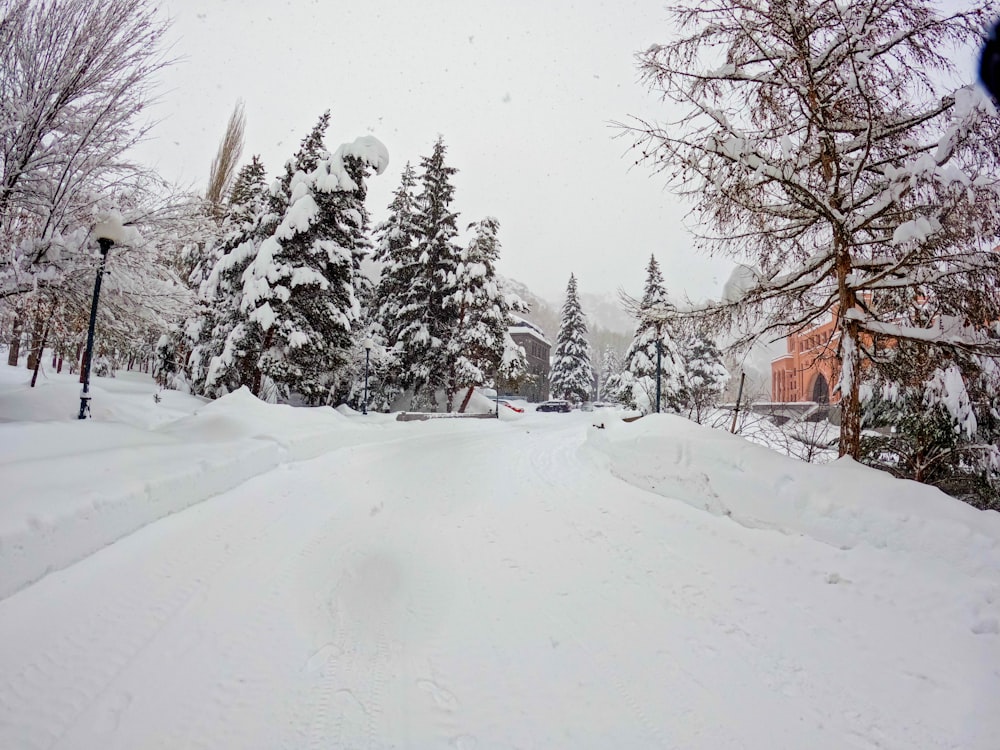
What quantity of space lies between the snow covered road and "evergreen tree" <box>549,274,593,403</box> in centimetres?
3834

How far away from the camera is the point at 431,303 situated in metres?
23.4

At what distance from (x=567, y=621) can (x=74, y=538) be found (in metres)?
3.76

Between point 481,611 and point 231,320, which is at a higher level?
point 231,320

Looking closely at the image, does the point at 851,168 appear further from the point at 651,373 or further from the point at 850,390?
the point at 651,373

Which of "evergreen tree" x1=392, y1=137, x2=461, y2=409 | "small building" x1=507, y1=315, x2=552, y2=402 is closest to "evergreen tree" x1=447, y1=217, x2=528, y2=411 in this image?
"evergreen tree" x1=392, y1=137, x2=461, y2=409

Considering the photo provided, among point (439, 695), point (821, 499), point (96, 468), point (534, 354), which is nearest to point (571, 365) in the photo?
point (534, 354)

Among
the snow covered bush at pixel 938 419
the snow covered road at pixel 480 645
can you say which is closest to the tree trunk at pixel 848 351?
the snow covered bush at pixel 938 419

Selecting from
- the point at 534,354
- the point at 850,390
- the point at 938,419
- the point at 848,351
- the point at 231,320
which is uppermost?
the point at 534,354

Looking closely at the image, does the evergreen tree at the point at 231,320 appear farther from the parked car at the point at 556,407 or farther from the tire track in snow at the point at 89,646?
the parked car at the point at 556,407

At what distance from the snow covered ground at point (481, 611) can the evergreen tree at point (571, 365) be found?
3680 centimetres

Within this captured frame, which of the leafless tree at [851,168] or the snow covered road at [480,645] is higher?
the leafless tree at [851,168]

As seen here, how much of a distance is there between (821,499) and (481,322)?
62.4ft

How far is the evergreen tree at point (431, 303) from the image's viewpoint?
22.7 meters

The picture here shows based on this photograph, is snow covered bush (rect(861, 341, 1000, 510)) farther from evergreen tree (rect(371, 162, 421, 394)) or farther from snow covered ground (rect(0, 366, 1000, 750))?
evergreen tree (rect(371, 162, 421, 394))
